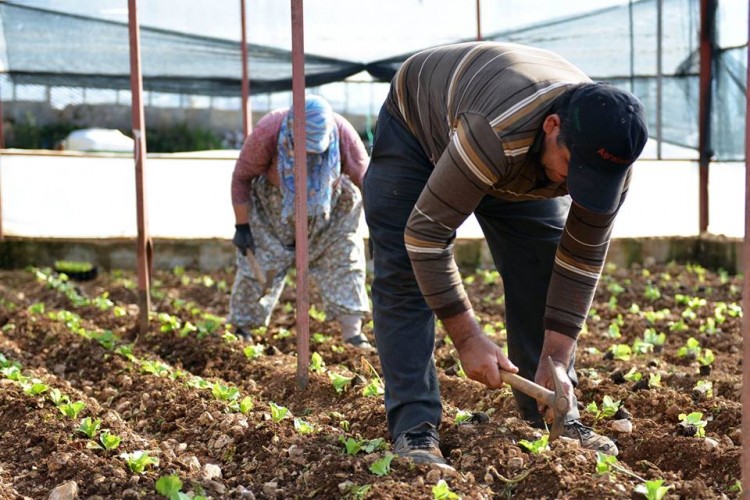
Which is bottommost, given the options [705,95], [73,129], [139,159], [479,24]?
A: [139,159]

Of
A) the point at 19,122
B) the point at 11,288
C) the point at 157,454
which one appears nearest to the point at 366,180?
the point at 157,454

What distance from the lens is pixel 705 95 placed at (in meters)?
8.35

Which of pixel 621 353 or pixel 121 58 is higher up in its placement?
pixel 121 58

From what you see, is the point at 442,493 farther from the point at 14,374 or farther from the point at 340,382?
the point at 14,374

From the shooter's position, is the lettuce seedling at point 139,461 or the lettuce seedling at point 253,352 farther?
the lettuce seedling at point 253,352

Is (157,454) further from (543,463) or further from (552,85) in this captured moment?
(552,85)

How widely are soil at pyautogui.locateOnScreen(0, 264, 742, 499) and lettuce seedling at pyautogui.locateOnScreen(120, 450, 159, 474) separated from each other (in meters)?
0.03

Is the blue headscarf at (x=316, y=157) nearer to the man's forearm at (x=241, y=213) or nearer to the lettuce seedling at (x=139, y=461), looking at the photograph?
the man's forearm at (x=241, y=213)

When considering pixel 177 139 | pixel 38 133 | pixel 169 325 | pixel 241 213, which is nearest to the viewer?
pixel 241 213

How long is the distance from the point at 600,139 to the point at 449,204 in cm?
43

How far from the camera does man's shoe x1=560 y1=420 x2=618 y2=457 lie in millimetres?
3416

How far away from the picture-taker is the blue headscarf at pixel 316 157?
526 cm

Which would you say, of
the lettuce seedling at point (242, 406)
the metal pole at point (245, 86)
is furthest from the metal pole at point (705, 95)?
the lettuce seedling at point (242, 406)

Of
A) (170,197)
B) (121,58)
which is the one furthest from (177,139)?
(121,58)
